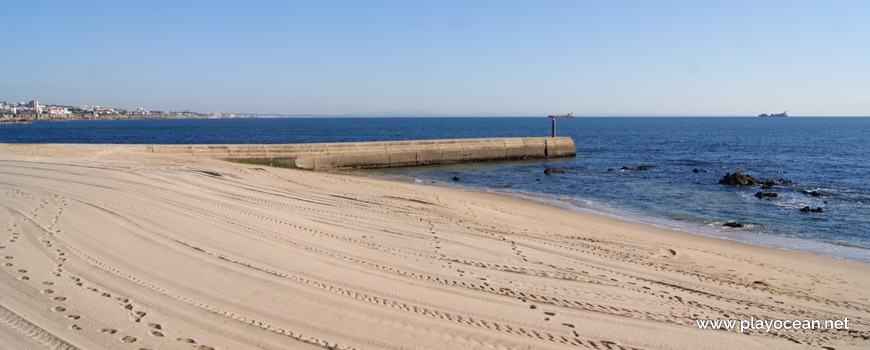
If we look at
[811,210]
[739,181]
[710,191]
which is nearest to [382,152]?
[710,191]

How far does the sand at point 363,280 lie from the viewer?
173 inches

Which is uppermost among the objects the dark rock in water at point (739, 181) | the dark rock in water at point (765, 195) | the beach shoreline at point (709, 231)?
the dark rock in water at point (739, 181)

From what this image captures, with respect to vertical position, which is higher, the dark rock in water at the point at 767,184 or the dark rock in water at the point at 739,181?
the dark rock in water at the point at 739,181

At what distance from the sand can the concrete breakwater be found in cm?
1331

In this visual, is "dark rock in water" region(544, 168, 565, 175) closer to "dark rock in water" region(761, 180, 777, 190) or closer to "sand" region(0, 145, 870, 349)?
"dark rock in water" region(761, 180, 777, 190)

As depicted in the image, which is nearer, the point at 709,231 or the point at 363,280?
the point at 363,280

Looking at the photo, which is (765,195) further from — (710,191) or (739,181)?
(739,181)

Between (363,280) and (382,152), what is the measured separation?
74.1 ft

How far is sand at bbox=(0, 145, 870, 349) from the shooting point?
4398mm

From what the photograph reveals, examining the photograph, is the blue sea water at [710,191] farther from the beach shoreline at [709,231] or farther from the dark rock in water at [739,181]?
the dark rock in water at [739,181]

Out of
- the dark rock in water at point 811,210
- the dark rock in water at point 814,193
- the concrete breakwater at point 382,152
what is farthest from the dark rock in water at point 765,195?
the concrete breakwater at point 382,152

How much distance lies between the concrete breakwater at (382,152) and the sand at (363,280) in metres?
13.3

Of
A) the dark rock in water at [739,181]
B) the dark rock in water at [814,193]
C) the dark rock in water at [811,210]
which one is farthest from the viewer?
the dark rock in water at [739,181]

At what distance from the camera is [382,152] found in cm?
2822
